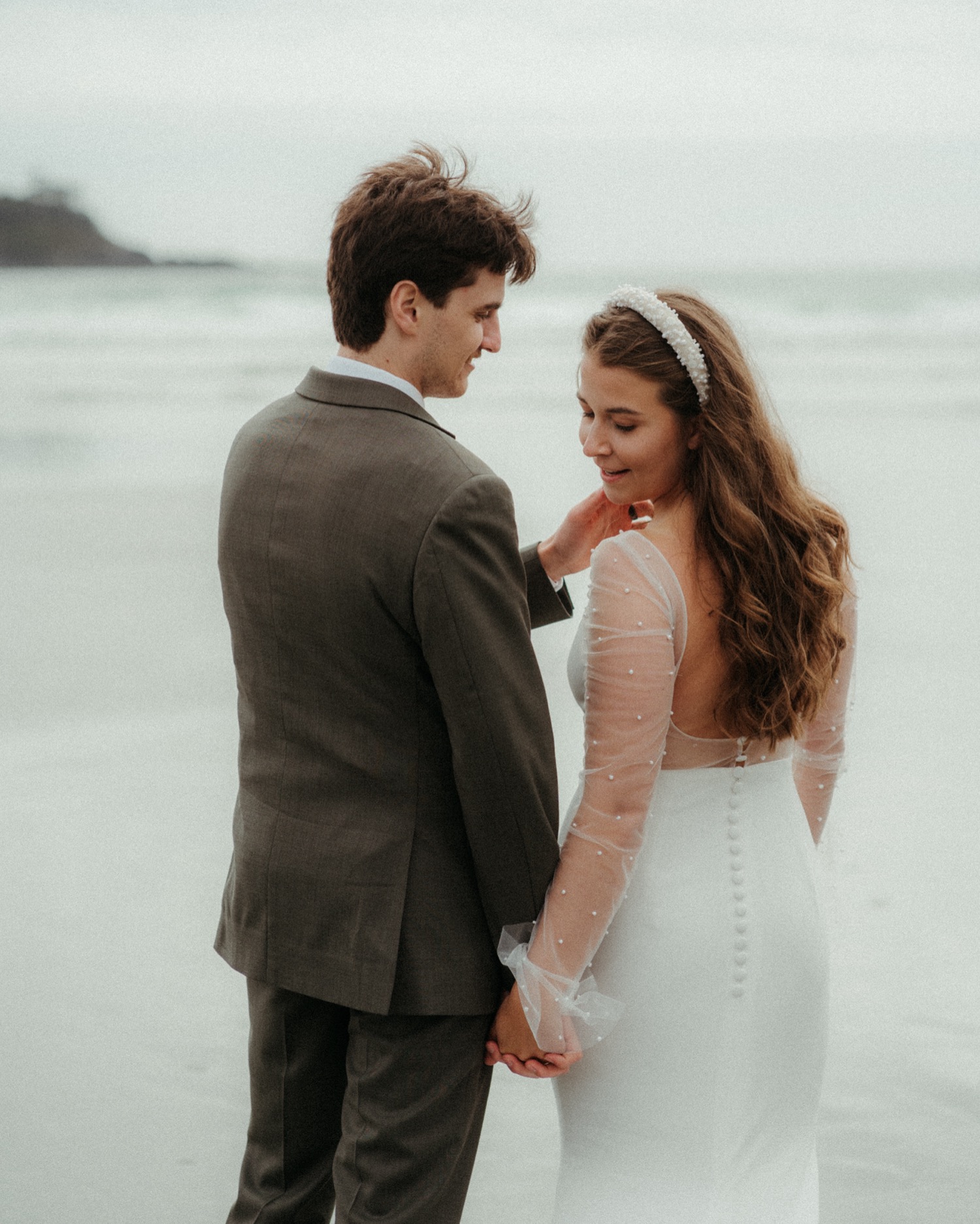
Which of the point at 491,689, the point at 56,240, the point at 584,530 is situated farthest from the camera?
the point at 56,240

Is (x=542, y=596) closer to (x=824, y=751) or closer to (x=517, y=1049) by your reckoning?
(x=824, y=751)

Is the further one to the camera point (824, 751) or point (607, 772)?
point (824, 751)

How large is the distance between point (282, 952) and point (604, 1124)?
0.56 metres

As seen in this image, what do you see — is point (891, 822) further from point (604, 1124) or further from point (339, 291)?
point (339, 291)

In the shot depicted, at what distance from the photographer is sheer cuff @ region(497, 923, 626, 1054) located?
1765 mm

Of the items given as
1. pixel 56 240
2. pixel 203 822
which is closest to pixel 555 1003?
pixel 203 822

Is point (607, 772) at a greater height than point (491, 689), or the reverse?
point (491, 689)

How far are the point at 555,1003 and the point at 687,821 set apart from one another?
0.32 metres

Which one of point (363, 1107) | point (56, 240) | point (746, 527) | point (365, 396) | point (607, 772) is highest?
point (365, 396)

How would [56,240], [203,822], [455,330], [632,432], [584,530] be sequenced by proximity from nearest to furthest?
1. [455,330]
2. [632,432]
3. [584,530]
4. [203,822]
5. [56,240]

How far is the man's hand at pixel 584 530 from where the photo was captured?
223 cm

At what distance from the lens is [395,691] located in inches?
67.2

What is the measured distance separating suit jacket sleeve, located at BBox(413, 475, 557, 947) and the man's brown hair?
30 cm

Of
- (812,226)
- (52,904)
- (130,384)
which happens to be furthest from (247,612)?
(812,226)
